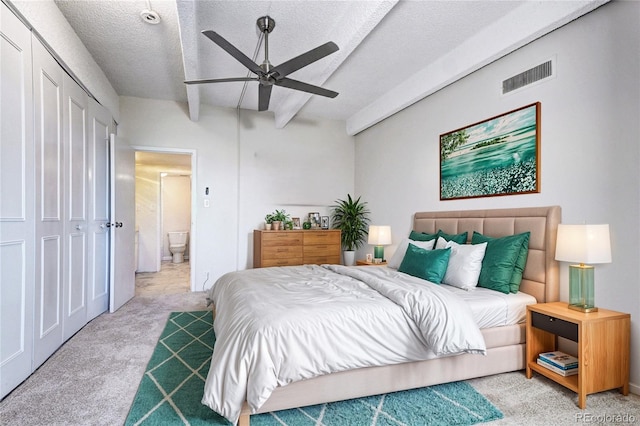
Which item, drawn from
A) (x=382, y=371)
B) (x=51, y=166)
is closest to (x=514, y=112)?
(x=382, y=371)

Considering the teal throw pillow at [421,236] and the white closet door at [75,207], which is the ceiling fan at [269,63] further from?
the teal throw pillow at [421,236]

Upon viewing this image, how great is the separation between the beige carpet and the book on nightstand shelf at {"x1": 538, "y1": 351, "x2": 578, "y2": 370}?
0.53ft

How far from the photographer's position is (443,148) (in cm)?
373

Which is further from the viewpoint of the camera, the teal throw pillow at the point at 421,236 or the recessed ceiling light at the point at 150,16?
the teal throw pillow at the point at 421,236

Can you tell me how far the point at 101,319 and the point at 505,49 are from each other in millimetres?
4745

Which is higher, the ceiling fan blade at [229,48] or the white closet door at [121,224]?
the ceiling fan blade at [229,48]

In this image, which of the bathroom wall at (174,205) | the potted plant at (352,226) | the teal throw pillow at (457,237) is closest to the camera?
the teal throw pillow at (457,237)

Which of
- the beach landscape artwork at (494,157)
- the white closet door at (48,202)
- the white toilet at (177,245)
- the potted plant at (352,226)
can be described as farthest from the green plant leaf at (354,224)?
the white toilet at (177,245)

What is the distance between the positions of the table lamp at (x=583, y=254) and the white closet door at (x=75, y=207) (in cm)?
394

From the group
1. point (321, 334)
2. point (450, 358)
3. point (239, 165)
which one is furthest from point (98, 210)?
point (450, 358)

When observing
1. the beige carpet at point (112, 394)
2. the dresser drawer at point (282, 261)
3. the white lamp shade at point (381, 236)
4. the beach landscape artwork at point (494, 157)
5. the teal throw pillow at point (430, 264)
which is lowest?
the beige carpet at point (112, 394)

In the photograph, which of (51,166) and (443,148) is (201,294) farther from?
(443,148)

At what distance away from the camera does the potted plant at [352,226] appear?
541cm

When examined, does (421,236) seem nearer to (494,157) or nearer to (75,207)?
(494,157)
